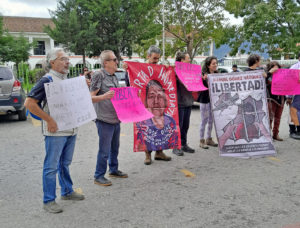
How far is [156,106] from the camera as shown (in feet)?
15.8

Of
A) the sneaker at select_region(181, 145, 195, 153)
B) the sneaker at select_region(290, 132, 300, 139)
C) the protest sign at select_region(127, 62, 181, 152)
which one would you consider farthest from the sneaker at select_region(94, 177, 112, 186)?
the sneaker at select_region(290, 132, 300, 139)

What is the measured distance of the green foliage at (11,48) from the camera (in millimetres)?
18922

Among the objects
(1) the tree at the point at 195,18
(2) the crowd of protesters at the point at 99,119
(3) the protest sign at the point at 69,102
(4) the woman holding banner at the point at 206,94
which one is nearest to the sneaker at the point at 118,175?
(2) the crowd of protesters at the point at 99,119

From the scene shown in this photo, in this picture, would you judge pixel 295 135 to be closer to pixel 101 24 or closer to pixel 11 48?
pixel 11 48

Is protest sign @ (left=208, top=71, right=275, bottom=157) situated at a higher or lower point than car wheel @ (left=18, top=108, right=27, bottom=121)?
higher

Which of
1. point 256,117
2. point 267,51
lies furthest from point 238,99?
point 267,51

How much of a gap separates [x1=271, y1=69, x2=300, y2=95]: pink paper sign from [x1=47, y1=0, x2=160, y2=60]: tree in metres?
21.6

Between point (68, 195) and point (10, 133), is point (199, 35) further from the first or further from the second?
point (68, 195)

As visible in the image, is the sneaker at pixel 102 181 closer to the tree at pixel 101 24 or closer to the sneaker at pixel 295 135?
the sneaker at pixel 295 135

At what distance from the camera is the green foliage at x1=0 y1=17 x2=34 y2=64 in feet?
62.1

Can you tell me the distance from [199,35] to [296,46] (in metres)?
6.39

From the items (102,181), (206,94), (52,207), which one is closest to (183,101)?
(206,94)

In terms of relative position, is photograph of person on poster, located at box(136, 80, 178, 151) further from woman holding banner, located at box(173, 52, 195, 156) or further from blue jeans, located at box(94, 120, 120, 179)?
blue jeans, located at box(94, 120, 120, 179)

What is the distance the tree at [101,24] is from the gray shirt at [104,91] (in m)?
23.7
